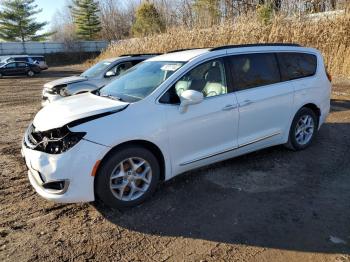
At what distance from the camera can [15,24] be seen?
6106 centimetres

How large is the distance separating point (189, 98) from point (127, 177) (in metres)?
1.18

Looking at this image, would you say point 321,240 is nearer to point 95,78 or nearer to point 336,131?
point 336,131

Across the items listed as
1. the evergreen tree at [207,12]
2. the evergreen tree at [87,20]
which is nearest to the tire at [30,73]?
the evergreen tree at [207,12]

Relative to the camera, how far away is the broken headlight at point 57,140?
3.77 meters

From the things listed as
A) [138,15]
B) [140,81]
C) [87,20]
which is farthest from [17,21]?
[140,81]

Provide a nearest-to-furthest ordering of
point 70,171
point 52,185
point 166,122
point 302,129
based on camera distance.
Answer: point 70,171
point 52,185
point 166,122
point 302,129

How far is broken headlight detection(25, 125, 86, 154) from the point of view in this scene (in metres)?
3.77

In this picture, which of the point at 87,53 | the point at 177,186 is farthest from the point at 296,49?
the point at 87,53

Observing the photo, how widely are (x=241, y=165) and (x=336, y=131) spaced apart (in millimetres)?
2812

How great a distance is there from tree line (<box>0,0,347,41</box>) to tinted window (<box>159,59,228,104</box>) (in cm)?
1110

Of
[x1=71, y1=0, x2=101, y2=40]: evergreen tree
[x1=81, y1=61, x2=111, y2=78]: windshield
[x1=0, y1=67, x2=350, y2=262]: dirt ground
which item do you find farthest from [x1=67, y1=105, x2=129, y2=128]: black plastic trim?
[x1=71, y1=0, x2=101, y2=40]: evergreen tree

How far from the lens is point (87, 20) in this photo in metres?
61.1

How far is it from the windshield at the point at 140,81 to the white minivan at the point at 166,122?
21 mm

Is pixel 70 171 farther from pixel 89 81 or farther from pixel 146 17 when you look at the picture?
pixel 146 17
